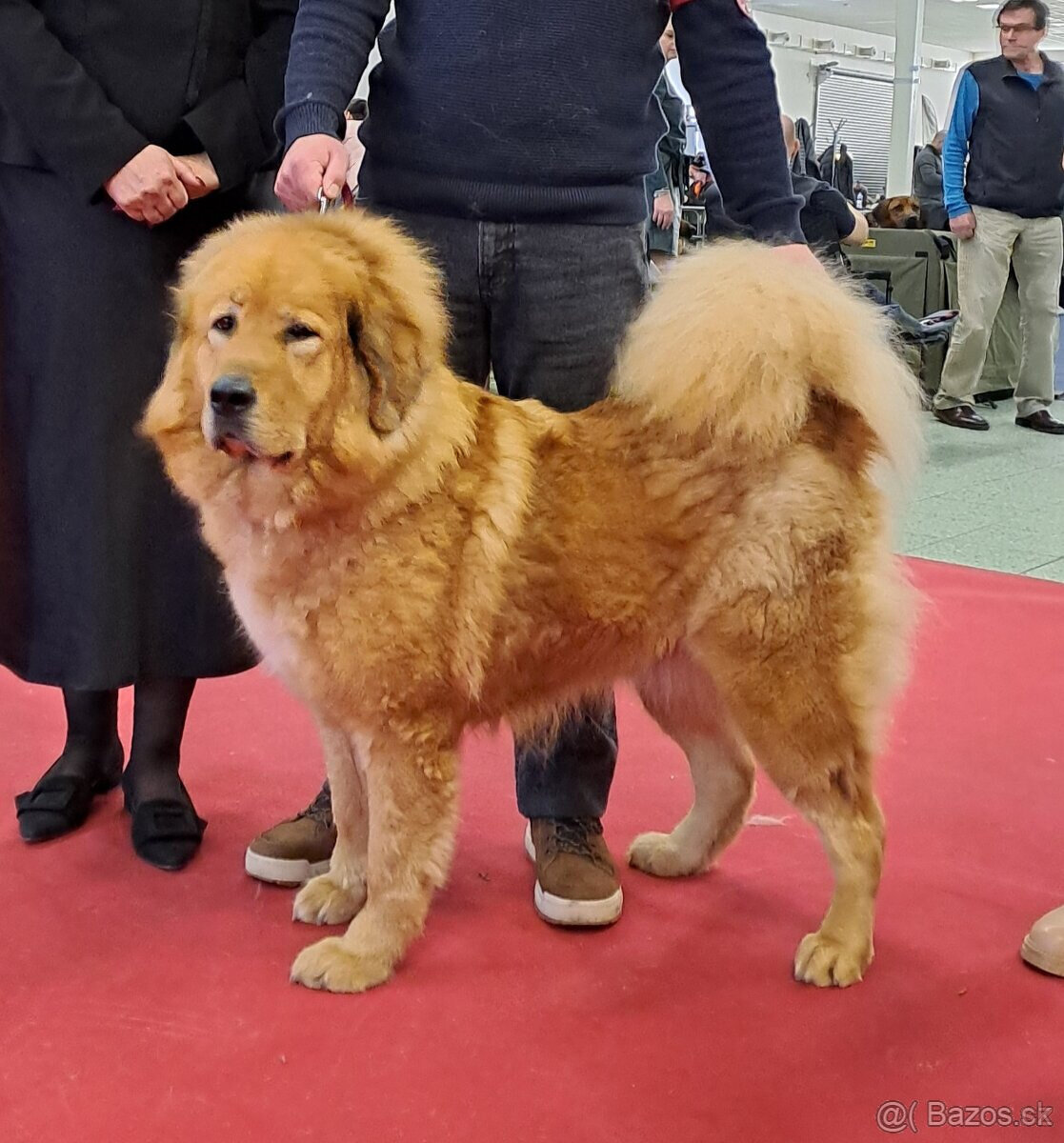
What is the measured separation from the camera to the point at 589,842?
2100 mm

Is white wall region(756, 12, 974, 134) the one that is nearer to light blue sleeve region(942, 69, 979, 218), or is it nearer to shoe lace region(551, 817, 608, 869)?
light blue sleeve region(942, 69, 979, 218)

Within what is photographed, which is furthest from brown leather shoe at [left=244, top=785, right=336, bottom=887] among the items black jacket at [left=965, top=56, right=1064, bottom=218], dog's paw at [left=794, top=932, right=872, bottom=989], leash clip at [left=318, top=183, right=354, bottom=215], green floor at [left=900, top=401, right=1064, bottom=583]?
black jacket at [left=965, top=56, right=1064, bottom=218]

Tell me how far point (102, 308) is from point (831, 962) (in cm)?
163

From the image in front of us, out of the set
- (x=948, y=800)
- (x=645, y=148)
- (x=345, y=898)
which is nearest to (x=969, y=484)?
(x=948, y=800)

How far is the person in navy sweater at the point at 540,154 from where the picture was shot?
182 cm


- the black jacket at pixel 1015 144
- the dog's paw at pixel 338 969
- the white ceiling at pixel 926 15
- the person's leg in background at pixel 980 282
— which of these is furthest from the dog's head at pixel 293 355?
the white ceiling at pixel 926 15

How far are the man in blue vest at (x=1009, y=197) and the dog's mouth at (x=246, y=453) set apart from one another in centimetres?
579

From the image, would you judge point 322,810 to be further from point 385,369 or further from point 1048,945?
point 1048,945

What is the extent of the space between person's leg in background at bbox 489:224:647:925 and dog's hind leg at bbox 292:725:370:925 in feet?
1.03

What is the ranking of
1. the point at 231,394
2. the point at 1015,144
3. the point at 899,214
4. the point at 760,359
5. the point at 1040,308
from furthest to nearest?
the point at 899,214, the point at 1040,308, the point at 1015,144, the point at 760,359, the point at 231,394

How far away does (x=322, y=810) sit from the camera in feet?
7.35

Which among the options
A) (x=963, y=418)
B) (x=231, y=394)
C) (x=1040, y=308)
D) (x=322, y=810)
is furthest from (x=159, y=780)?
(x=1040, y=308)

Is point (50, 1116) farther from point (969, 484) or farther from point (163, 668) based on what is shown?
point (969, 484)

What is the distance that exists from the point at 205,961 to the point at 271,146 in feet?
4.68
